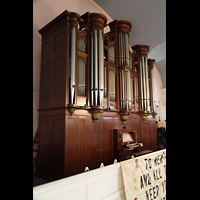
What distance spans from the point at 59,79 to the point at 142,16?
519cm

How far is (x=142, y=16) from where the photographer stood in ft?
24.5

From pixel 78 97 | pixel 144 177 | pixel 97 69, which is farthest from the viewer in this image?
pixel 97 69

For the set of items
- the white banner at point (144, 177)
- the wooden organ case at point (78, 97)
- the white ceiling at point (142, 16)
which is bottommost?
the white banner at point (144, 177)

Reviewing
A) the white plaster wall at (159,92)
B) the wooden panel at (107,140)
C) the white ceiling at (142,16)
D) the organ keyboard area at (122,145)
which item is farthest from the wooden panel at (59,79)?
the white plaster wall at (159,92)

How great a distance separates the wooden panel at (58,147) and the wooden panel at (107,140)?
52.8 inches

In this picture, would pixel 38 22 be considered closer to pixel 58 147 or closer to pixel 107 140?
pixel 58 147

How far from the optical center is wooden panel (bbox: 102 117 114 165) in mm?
4930

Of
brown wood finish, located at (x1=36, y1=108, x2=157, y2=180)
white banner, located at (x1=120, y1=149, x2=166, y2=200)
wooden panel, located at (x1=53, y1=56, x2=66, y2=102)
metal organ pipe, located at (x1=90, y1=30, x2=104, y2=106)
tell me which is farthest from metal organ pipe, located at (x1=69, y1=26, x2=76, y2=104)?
white banner, located at (x1=120, y1=149, x2=166, y2=200)

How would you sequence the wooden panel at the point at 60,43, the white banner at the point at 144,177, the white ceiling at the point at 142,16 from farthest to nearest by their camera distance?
the white ceiling at the point at 142,16 → the wooden panel at the point at 60,43 → the white banner at the point at 144,177

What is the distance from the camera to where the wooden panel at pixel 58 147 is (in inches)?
156

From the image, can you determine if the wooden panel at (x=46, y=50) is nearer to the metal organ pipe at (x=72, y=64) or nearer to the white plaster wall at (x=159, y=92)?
the metal organ pipe at (x=72, y=64)

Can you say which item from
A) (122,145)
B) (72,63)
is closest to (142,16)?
(72,63)
